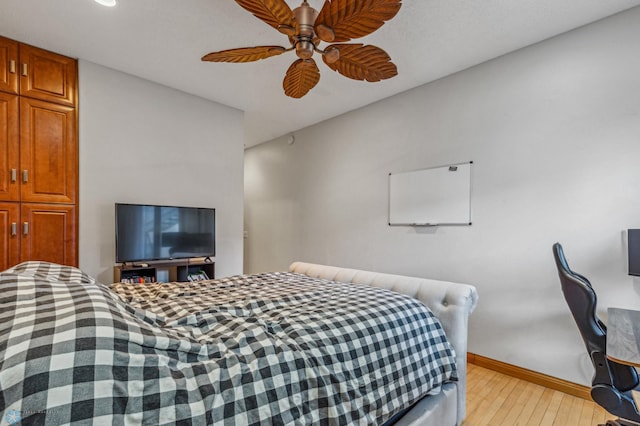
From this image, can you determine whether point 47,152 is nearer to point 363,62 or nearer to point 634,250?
point 363,62

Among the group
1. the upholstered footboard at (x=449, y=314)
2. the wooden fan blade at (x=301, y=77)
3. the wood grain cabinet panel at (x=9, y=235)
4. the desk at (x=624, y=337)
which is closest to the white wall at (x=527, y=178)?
the desk at (x=624, y=337)

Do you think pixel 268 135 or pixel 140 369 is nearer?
pixel 140 369

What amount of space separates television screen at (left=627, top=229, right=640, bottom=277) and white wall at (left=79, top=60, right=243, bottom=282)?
3.56 meters

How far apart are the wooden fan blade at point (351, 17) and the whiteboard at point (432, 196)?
5.77 feet

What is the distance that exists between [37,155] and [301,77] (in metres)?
2.37

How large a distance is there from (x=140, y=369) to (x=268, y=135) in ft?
15.1

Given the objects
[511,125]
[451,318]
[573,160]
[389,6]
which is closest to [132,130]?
[389,6]

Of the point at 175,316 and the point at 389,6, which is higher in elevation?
the point at 389,6

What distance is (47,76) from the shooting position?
2.65 metres

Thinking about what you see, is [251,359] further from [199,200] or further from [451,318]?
[199,200]

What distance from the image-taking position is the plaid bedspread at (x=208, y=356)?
653mm

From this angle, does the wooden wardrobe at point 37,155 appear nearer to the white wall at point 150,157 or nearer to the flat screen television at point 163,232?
the white wall at point 150,157

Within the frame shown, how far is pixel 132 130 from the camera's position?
10.1 ft

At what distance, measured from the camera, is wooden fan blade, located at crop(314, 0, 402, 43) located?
1.42 metres
